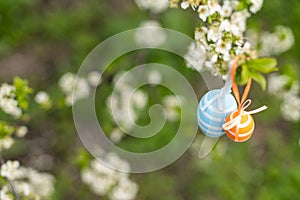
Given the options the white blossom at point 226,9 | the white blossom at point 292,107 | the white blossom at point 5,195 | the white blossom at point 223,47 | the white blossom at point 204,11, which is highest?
the white blossom at point 292,107

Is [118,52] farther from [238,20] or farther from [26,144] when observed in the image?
[238,20]

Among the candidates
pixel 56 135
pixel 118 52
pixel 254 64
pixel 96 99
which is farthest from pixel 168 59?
pixel 254 64

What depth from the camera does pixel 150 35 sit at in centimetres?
479

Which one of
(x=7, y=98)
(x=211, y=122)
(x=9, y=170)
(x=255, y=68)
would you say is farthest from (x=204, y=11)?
(x=9, y=170)

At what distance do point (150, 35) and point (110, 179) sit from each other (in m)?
1.47

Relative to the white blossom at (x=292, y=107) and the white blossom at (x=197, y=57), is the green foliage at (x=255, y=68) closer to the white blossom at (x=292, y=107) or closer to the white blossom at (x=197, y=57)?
the white blossom at (x=197, y=57)

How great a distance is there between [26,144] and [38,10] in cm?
140

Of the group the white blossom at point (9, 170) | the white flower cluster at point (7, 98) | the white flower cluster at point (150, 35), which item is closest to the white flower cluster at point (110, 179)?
the white blossom at point (9, 170)

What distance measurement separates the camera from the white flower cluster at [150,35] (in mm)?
4762

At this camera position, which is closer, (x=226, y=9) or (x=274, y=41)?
(x=226, y=9)

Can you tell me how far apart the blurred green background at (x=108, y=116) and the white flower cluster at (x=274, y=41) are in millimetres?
158

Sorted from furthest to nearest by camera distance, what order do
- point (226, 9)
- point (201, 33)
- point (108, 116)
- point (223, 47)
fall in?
point (108, 116) → point (226, 9) → point (201, 33) → point (223, 47)

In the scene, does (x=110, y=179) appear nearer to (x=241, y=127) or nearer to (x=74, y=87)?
(x=74, y=87)

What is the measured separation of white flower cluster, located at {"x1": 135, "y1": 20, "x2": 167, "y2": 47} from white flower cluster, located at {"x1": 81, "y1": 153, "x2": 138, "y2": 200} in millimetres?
1201
